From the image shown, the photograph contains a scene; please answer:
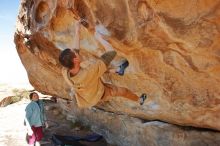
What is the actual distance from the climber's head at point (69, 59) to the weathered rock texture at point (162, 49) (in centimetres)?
121

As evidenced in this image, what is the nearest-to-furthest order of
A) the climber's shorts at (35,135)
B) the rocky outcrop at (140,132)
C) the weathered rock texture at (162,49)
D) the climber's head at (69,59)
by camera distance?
1. the weathered rock texture at (162,49)
2. the climber's head at (69,59)
3. the rocky outcrop at (140,132)
4. the climber's shorts at (35,135)

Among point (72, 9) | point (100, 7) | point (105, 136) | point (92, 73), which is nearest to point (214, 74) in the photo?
point (92, 73)

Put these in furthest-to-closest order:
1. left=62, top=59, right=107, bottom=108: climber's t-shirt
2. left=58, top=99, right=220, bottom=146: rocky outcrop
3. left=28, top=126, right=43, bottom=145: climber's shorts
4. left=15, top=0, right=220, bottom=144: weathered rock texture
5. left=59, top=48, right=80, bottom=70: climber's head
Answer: left=28, top=126, right=43, bottom=145: climber's shorts → left=58, top=99, right=220, bottom=146: rocky outcrop → left=62, top=59, right=107, bottom=108: climber's t-shirt → left=59, top=48, right=80, bottom=70: climber's head → left=15, top=0, right=220, bottom=144: weathered rock texture

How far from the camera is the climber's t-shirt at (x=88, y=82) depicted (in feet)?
23.0

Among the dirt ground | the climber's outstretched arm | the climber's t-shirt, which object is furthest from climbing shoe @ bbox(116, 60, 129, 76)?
the dirt ground

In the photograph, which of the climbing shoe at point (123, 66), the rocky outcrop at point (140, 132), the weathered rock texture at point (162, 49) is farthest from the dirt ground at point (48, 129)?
the climbing shoe at point (123, 66)

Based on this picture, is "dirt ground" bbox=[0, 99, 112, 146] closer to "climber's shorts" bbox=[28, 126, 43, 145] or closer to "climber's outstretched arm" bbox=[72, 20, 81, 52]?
"climber's shorts" bbox=[28, 126, 43, 145]

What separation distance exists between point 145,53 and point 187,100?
4.03 feet

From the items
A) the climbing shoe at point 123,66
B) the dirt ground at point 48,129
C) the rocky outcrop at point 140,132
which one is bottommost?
the dirt ground at point 48,129

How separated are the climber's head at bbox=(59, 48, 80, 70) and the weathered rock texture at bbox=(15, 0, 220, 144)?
1213 mm

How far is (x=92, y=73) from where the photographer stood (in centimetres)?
702

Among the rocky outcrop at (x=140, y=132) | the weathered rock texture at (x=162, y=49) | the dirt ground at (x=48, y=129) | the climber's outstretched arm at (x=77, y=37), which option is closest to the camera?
the weathered rock texture at (x=162, y=49)

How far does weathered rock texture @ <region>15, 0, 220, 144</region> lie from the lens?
6402 mm

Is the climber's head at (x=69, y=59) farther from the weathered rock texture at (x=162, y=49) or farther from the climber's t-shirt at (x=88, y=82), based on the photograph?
the weathered rock texture at (x=162, y=49)
